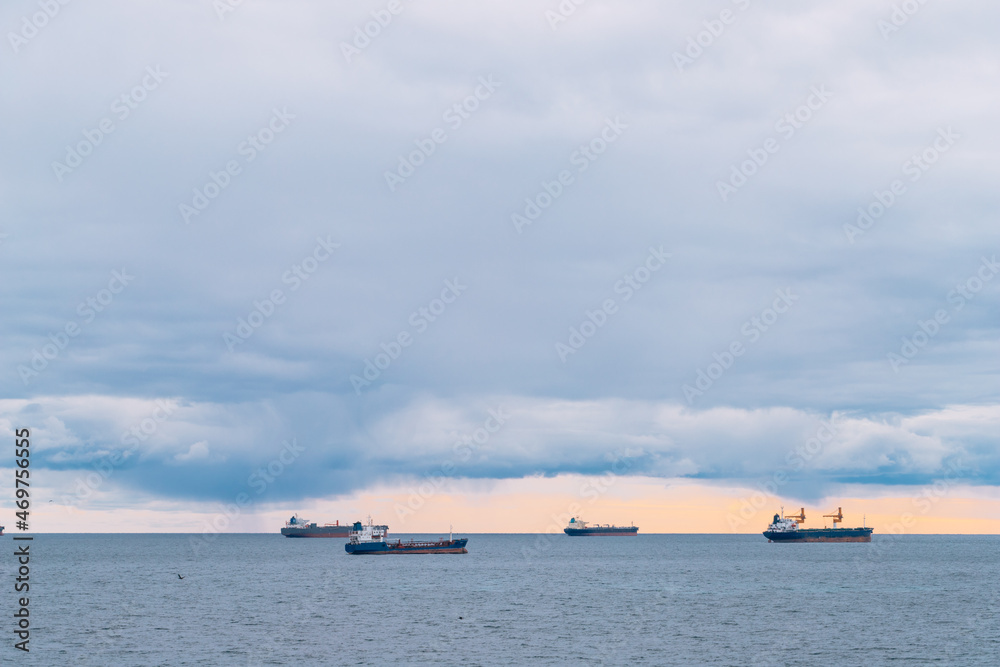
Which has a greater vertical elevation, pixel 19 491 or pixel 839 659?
pixel 19 491

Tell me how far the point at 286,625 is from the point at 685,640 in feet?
155

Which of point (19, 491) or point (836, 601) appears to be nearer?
point (19, 491)

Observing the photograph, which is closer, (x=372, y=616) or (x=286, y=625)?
(x=286, y=625)

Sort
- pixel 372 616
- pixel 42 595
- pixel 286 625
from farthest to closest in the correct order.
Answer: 1. pixel 42 595
2. pixel 372 616
3. pixel 286 625

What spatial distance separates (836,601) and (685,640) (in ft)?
170

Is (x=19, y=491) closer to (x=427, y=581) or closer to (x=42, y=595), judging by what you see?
(x=42, y=595)

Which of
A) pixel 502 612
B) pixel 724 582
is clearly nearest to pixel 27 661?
pixel 502 612

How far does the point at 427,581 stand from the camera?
612ft

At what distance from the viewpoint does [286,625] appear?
114 metres

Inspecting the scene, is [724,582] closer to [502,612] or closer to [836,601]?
[836,601]

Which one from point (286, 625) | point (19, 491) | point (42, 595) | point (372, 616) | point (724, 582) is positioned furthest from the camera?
point (724, 582)

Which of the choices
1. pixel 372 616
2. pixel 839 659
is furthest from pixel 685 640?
pixel 372 616

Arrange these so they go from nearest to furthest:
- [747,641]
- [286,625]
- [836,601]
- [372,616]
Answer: [747,641], [286,625], [372,616], [836,601]

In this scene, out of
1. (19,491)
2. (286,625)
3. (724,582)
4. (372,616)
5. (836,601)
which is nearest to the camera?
(19,491)
